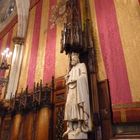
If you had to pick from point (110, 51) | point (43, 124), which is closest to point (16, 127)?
point (43, 124)

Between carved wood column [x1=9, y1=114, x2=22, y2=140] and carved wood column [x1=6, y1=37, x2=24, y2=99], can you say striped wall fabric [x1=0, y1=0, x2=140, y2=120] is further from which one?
carved wood column [x1=9, y1=114, x2=22, y2=140]

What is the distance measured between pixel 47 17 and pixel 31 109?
3.27m

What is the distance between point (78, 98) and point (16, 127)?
8.18ft

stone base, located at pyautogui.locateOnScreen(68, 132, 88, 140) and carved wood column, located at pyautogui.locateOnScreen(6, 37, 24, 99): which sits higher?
carved wood column, located at pyautogui.locateOnScreen(6, 37, 24, 99)

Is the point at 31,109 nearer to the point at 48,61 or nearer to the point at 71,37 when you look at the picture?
the point at 48,61

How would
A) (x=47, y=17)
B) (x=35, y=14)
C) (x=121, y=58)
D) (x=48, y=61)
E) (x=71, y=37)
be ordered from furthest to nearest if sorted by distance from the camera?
(x=35, y=14)
(x=47, y=17)
(x=48, y=61)
(x=71, y=37)
(x=121, y=58)

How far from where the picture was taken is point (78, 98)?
117 inches

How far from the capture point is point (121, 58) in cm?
343

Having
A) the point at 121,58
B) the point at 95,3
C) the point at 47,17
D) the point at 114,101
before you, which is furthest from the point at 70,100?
the point at 47,17

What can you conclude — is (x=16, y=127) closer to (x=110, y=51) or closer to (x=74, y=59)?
(x=74, y=59)

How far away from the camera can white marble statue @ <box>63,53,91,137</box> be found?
112 inches

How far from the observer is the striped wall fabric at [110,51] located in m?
3.21

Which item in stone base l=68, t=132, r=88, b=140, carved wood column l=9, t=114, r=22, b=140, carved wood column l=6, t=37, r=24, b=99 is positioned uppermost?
carved wood column l=6, t=37, r=24, b=99

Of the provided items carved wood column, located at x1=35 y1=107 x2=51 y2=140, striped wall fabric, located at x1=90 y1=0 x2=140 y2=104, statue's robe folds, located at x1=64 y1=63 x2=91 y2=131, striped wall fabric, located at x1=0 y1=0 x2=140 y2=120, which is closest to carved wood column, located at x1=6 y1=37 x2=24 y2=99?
striped wall fabric, located at x1=0 y1=0 x2=140 y2=120
